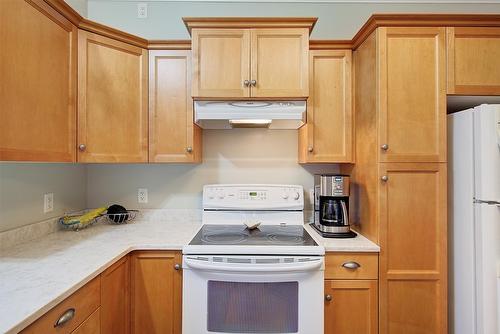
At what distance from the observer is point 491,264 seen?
136 cm

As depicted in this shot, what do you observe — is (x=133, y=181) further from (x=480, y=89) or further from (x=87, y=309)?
(x=480, y=89)

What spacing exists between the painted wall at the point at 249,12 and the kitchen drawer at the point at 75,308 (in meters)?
1.93

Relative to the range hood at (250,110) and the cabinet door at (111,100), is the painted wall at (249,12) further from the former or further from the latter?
the range hood at (250,110)

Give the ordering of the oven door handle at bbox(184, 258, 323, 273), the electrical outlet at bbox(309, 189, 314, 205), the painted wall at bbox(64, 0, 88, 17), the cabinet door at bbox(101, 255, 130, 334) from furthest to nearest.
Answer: the electrical outlet at bbox(309, 189, 314, 205) < the painted wall at bbox(64, 0, 88, 17) < the oven door handle at bbox(184, 258, 323, 273) < the cabinet door at bbox(101, 255, 130, 334)

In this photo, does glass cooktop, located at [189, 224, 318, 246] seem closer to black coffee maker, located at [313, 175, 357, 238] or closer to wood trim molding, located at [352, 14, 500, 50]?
black coffee maker, located at [313, 175, 357, 238]

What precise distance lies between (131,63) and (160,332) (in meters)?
1.73

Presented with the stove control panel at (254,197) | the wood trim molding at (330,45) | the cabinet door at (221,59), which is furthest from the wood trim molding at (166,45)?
the stove control panel at (254,197)

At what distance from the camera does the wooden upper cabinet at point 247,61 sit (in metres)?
1.73

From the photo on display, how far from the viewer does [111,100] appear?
5.64ft

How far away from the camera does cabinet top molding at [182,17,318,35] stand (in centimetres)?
Result: 171

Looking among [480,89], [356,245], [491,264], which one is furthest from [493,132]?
[356,245]

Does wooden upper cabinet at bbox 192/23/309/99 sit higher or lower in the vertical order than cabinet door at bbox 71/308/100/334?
higher

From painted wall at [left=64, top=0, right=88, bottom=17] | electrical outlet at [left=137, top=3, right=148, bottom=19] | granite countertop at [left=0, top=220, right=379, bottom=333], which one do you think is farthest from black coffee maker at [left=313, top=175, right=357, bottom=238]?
painted wall at [left=64, top=0, right=88, bottom=17]

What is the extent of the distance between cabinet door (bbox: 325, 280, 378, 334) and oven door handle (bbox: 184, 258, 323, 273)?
188 millimetres
